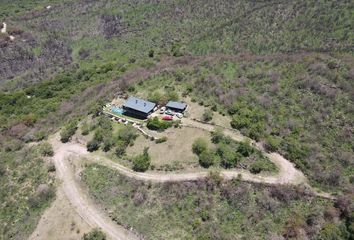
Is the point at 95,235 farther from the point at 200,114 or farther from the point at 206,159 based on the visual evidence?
the point at 200,114

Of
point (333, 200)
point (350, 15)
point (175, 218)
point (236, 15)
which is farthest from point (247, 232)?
point (236, 15)

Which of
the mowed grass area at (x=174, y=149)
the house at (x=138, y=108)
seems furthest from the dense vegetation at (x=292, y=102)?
the house at (x=138, y=108)

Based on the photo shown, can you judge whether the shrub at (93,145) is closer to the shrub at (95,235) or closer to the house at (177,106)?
the house at (177,106)

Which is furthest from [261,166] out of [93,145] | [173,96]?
[93,145]

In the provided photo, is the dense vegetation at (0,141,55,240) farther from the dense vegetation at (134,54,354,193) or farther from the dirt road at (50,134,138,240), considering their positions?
the dense vegetation at (134,54,354,193)

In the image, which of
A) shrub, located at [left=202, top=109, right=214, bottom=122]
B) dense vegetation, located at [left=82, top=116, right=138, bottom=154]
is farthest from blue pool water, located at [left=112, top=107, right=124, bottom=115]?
shrub, located at [left=202, top=109, right=214, bottom=122]
